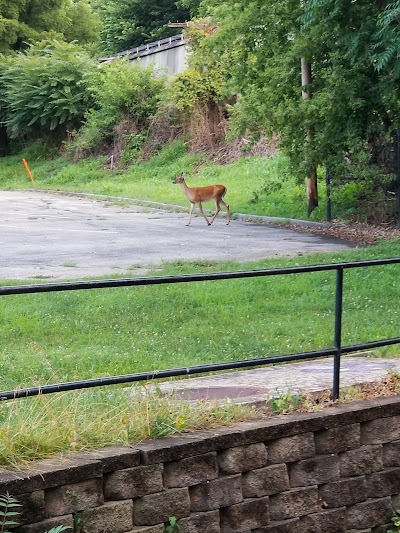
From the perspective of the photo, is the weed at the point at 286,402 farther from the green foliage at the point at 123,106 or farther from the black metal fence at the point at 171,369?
the green foliage at the point at 123,106

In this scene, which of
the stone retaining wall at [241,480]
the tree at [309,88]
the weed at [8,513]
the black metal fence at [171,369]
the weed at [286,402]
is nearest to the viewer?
the weed at [8,513]

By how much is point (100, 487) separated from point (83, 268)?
1029 cm

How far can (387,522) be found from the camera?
614cm

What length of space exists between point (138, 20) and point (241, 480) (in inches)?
2289

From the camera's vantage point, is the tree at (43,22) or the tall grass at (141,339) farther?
the tree at (43,22)

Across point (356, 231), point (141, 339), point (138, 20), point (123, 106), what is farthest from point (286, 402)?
point (138, 20)

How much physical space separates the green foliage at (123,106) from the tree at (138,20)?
58.0 ft

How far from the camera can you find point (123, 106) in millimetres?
41344

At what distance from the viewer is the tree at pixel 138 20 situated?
59062 millimetres

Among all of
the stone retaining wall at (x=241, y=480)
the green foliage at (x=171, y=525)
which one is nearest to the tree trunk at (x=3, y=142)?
the stone retaining wall at (x=241, y=480)

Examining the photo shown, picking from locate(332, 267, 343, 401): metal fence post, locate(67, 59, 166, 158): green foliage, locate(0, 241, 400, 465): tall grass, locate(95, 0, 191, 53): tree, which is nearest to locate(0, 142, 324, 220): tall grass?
locate(67, 59, 166, 158): green foliage

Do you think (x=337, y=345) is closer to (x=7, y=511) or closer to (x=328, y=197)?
(x=7, y=511)

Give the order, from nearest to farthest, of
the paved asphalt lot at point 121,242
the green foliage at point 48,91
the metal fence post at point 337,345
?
1. the metal fence post at point 337,345
2. the paved asphalt lot at point 121,242
3. the green foliage at point 48,91

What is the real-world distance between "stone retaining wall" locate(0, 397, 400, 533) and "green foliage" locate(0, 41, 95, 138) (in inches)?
1544
